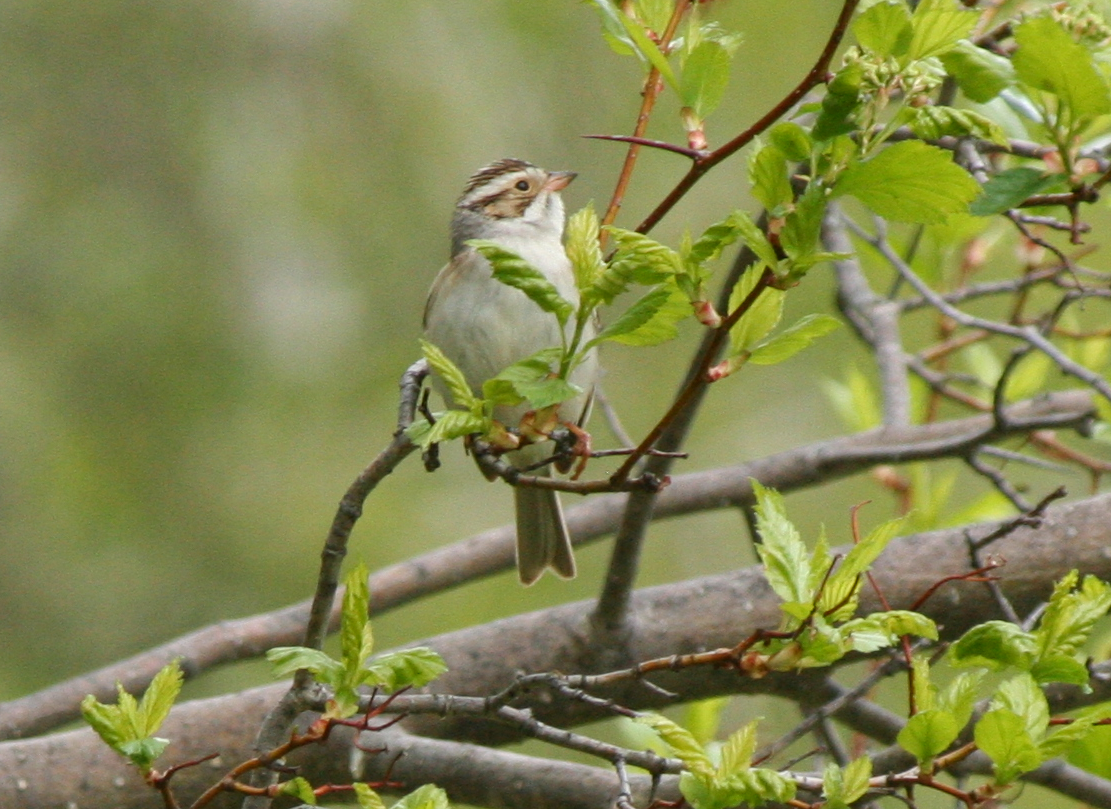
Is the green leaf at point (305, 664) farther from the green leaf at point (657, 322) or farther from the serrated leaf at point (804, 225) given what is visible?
the serrated leaf at point (804, 225)

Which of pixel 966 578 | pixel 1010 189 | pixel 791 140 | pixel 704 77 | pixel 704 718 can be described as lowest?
pixel 704 718

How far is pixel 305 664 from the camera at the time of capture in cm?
167

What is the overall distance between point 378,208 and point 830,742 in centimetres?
436

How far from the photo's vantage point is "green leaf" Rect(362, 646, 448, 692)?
1.70 m

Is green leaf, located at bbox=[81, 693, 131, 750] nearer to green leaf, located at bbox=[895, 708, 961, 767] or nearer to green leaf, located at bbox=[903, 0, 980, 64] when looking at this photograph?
green leaf, located at bbox=[895, 708, 961, 767]

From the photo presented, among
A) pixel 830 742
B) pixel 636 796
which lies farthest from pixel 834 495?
pixel 636 796

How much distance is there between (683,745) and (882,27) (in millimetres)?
794

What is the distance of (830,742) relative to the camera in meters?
2.79

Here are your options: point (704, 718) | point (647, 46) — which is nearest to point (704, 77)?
point (647, 46)

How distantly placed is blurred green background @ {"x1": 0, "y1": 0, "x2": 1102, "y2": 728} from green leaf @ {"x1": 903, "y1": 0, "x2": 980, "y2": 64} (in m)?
4.72

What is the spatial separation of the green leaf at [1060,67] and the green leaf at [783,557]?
559 mm

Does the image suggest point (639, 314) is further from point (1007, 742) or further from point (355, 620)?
point (1007, 742)

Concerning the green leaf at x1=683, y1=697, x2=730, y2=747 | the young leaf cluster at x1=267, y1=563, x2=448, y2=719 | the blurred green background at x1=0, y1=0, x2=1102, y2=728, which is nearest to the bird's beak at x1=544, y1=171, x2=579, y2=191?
the green leaf at x1=683, y1=697, x2=730, y2=747

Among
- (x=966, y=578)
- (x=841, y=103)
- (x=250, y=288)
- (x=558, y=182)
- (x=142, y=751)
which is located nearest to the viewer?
(x=841, y=103)
